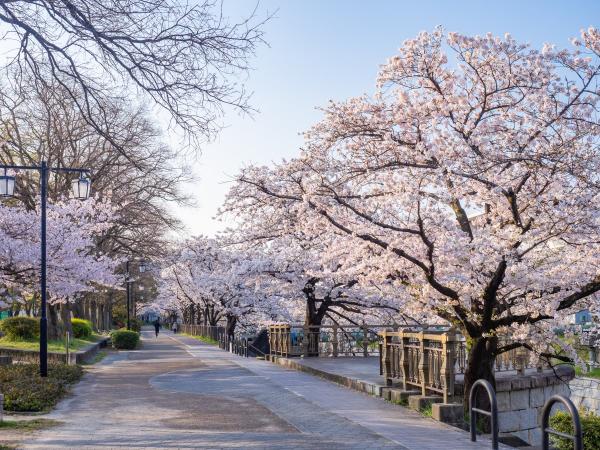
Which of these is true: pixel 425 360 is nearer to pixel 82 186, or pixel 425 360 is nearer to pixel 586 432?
pixel 586 432

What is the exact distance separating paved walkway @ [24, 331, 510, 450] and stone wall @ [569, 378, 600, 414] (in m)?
10.9

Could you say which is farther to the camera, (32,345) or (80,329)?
(80,329)

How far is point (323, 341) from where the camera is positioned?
26.8 metres

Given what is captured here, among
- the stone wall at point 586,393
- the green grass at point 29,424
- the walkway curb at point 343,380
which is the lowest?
the stone wall at point 586,393

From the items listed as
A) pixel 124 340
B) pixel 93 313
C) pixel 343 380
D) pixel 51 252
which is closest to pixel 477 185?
pixel 343 380

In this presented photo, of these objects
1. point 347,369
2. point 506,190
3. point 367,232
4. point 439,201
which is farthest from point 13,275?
point 506,190

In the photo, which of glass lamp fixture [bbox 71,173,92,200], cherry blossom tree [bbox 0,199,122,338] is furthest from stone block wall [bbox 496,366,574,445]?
cherry blossom tree [bbox 0,199,122,338]

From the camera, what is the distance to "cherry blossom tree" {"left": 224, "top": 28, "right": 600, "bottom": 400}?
506 inches

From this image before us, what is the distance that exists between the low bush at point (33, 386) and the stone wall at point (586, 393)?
16.2 metres

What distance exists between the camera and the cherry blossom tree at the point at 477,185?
12852mm

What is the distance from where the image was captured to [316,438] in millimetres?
9805

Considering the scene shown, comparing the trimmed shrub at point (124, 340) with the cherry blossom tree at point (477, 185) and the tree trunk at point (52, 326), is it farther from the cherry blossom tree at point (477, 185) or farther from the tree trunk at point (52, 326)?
the cherry blossom tree at point (477, 185)

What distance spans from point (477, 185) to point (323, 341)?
48.3 ft

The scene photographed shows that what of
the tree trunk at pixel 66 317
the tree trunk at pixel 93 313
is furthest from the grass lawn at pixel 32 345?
the tree trunk at pixel 93 313
